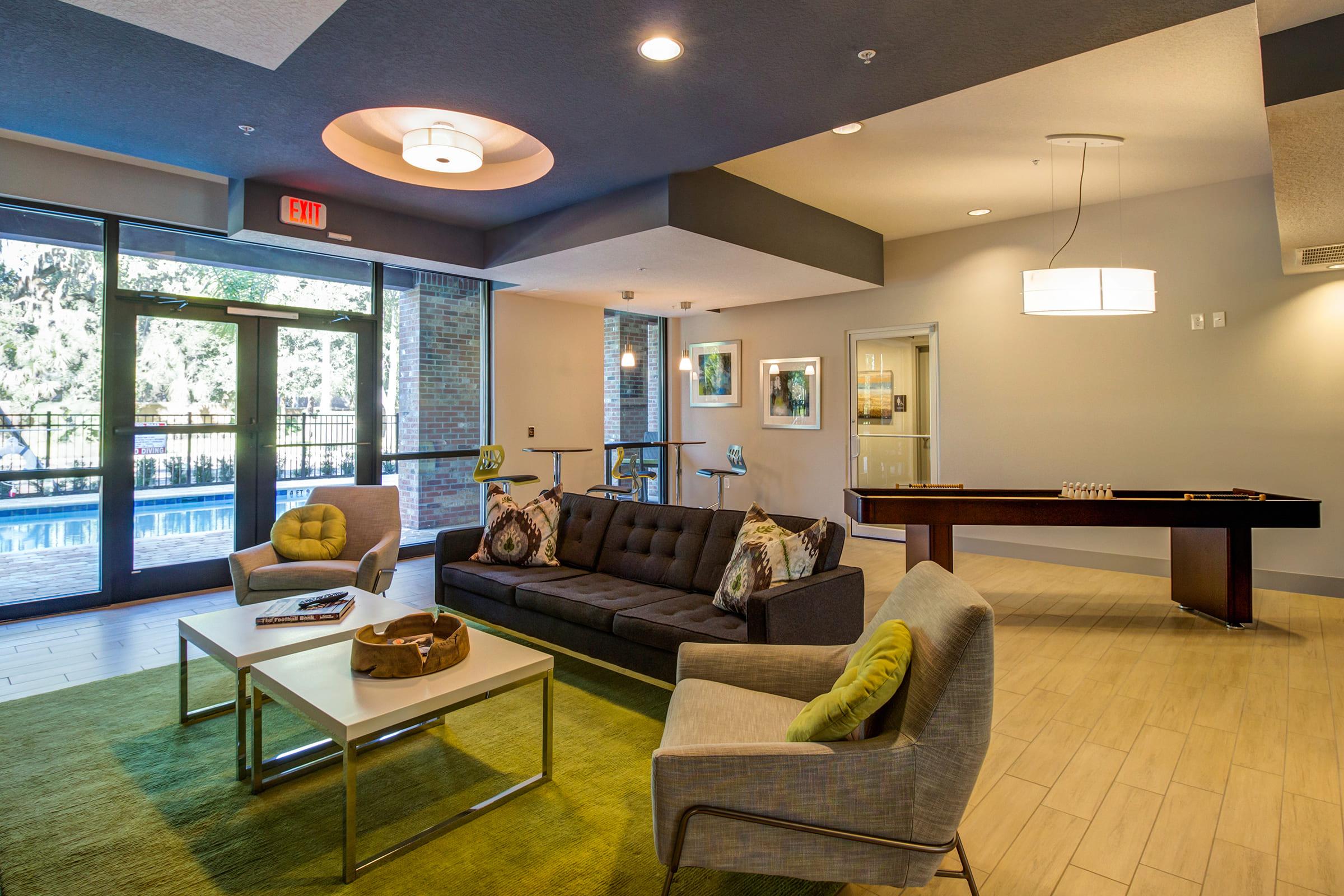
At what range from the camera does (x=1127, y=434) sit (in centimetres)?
589

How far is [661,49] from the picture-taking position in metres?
2.95

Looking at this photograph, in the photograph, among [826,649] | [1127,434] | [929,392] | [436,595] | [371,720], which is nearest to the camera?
[371,720]

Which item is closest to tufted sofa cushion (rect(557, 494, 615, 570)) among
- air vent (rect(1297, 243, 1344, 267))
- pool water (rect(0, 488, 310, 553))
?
pool water (rect(0, 488, 310, 553))

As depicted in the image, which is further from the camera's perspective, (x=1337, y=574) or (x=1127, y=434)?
(x=1127, y=434)

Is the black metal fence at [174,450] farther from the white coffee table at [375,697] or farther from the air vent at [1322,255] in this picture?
the air vent at [1322,255]

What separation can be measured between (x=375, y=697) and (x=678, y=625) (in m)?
1.27

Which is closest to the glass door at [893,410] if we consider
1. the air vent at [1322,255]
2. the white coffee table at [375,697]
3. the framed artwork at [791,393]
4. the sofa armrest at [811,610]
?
the framed artwork at [791,393]

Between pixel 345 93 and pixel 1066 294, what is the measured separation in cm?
446

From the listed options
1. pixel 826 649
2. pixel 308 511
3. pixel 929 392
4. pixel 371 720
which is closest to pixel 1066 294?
pixel 929 392

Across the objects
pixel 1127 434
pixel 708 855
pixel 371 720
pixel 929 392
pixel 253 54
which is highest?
pixel 253 54

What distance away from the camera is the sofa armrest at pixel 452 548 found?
4289 millimetres

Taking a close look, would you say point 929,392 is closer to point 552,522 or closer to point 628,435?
point 628,435

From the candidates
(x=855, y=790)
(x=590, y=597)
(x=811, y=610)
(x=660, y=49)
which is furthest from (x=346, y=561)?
(x=855, y=790)

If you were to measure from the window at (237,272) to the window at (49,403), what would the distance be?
25 centimetres
